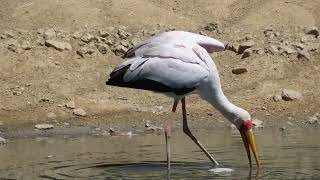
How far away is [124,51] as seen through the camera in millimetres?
22297

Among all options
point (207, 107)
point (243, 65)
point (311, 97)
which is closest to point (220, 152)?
point (207, 107)

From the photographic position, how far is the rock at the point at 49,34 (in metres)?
22.3

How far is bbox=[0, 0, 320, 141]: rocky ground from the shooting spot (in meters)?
18.1

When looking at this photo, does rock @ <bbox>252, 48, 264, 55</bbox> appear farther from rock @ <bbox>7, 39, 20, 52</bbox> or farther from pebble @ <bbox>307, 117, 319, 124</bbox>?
rock @ <bbox>7, 39, 20, 52</bbox>

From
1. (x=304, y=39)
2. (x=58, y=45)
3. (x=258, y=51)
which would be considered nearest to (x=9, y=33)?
(x=58, y=45)

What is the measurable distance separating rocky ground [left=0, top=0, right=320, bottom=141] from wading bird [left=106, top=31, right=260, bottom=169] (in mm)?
5857

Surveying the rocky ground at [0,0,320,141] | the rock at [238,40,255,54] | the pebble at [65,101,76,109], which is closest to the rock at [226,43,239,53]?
the rocky ground at [0,0,320,141]

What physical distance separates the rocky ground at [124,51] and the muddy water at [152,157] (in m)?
1.73

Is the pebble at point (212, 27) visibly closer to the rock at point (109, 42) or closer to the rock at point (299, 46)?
the rock at point (299, 46)

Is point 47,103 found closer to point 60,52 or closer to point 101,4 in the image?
point 60,52

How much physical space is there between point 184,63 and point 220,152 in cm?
267

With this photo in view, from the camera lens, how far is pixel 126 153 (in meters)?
13.1

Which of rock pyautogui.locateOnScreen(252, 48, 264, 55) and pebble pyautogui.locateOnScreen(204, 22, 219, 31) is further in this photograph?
pebble pyautogui.locateOnScreen(204, 22, 219, 31)

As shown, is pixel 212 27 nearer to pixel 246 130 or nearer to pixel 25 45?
pixel 25 45
